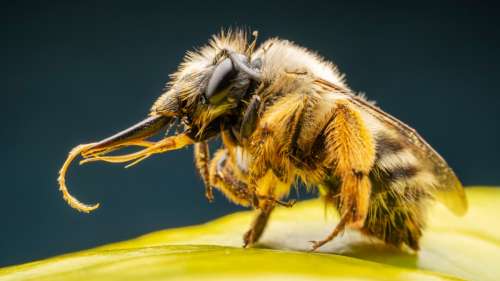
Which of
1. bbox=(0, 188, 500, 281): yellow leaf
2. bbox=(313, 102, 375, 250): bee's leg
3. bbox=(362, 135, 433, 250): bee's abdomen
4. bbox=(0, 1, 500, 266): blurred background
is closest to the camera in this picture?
bbox=(0, 188, 500, 281): yellow leaf

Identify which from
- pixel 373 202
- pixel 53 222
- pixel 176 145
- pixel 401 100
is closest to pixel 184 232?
Result: pixel 176 145

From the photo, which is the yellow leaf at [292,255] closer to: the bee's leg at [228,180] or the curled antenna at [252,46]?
the bee's leg at [228,180]

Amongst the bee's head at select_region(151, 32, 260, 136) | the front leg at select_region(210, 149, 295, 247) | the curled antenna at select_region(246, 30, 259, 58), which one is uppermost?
the curled antenna at select_region(246, 30, 259, 58)

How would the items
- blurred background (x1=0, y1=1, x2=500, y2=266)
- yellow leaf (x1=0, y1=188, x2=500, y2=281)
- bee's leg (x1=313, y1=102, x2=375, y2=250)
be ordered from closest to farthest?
yellow leaf (x1=0, y1=188, x2=500, y2=281) → bee's leg (x1=313, y1=102, x2=375, y2=250) → blurred background (x1=0, y1=1, x2=500, y2=266)

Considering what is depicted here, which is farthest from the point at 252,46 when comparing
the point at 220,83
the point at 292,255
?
the point at 292,255

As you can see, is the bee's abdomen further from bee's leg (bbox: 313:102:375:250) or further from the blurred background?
the blurred background

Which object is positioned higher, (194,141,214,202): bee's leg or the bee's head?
the bee's head

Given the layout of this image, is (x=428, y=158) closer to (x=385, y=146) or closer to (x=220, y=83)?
(x=385, y=146)

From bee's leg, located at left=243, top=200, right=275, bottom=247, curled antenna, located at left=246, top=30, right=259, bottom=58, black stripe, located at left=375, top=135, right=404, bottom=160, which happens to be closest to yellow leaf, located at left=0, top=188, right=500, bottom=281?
bee's leg, located at left=243, top=200, right=275, bottom=247

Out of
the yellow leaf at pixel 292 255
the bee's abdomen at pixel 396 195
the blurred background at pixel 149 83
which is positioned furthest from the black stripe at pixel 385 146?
the blurred background at pixel 149 83
